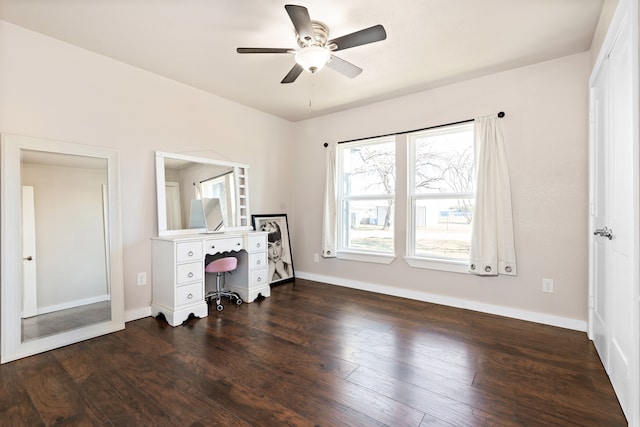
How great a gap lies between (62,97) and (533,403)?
4.09 m

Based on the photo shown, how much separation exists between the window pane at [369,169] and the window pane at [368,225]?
0.59ft

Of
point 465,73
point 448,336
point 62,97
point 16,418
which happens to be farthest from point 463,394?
point 62,97

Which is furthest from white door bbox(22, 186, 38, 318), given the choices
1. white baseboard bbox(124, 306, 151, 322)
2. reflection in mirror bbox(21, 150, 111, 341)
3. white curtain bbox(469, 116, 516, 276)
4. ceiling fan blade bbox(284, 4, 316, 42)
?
white curtain bbox(469, 116, 516, 276)

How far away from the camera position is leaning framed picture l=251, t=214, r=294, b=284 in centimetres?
420

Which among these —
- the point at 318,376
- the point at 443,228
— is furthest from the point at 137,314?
the point at 443,228

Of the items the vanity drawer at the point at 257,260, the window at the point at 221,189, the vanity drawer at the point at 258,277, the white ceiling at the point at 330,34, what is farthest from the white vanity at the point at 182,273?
the white ceiling at the point at 330,34

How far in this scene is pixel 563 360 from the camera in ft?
6.86

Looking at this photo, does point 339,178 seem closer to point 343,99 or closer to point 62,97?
point 343,99

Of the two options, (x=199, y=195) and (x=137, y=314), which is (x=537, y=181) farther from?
(x=137, y=314)

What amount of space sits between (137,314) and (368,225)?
2919 mm

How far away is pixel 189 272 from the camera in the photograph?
2.86m

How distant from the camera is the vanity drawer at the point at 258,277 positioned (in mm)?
3496

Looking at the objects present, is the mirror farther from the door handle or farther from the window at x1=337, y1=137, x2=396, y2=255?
the door handle

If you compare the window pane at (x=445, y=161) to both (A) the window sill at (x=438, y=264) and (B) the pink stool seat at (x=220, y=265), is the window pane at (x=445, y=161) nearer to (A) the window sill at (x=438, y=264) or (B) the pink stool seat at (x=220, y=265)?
(A) the window sill at (x=438, y=264)
